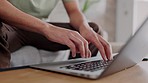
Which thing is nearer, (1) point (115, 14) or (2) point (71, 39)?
(2) point (71, 39)

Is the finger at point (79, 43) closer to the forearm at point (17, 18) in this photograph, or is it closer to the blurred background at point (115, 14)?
the forearm at point (17, 18)

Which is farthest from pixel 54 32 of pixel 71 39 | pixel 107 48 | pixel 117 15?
pixel 117 15

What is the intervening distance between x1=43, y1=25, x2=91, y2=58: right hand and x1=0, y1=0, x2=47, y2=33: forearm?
0.03 meters

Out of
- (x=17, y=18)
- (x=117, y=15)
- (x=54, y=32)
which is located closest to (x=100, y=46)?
(x=54, y=32)

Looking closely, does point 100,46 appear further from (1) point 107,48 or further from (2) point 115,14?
(2) point 115,14

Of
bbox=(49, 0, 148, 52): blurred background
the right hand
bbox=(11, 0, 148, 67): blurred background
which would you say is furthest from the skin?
bbox=(49, 0, 148, 52): blurred background

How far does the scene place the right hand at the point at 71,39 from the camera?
62 centimetres

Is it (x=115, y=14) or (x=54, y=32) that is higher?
(x=115, y=14)

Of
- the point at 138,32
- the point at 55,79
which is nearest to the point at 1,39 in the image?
the point at 55,79

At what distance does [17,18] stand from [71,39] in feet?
0.57

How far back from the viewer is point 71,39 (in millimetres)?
627

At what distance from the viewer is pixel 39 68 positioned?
2.00ft

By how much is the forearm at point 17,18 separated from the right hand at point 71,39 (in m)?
0.03

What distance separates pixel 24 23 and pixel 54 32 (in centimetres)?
10
